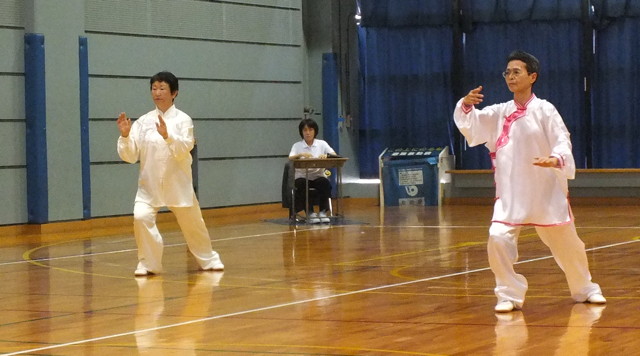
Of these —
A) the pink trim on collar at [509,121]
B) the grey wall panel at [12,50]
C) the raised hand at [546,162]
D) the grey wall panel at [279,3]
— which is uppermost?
the grey wall panel at [279,3]

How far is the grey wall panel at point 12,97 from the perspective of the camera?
13117mm

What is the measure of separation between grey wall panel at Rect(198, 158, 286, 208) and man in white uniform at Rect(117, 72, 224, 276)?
6.61m

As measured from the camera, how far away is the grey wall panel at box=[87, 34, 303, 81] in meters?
Result: 14.2

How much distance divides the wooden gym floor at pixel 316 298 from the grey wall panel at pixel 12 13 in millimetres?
2662

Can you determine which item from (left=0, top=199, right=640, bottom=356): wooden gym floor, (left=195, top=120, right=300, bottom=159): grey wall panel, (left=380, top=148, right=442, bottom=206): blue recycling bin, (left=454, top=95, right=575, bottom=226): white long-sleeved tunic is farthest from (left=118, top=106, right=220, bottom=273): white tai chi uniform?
(left=380, top=148, right=442, bottom=206): blue recycling bin

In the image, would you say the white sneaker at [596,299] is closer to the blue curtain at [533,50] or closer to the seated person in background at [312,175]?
the seated person in background at [312,175]

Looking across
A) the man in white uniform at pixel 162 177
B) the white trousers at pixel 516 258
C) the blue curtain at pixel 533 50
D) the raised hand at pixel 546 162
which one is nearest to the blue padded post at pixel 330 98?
the blue curtain at pixel 533 50

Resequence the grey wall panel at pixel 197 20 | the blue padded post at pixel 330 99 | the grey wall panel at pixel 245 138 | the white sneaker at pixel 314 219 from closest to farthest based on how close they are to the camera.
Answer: the white sneaker at pixel 314 219 < the grey wall panel at pixel 197 20 < the grey wall panel at pixel 245 138 < the blue padded post at pixel 330 99

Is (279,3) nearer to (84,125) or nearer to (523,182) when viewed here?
(84,125)

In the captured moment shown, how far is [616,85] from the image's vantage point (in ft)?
55.1

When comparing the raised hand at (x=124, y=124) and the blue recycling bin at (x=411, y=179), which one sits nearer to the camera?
the raised hand at (x=124, y=124)

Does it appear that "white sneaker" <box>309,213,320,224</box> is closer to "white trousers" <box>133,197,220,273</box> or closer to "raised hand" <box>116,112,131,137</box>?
"white trousers" <box>133,197,220,273</box>

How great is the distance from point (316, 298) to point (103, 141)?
25.5 ft

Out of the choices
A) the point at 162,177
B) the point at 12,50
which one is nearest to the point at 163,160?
the point at 162,177
